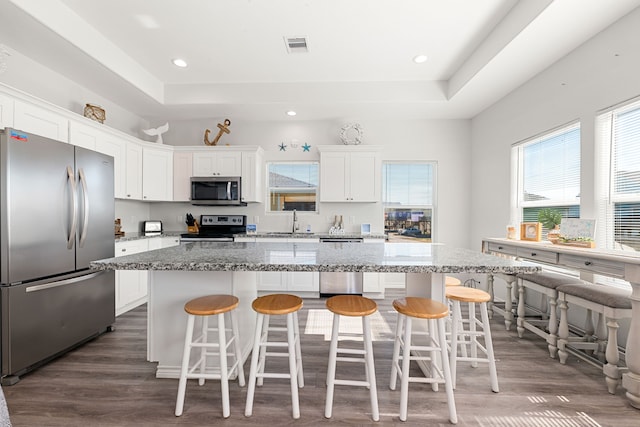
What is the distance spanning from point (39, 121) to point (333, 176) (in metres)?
3.26

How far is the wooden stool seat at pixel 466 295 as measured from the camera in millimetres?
1874

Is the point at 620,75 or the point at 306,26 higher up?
the point at 306,26

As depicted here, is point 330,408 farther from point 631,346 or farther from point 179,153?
point 179,153

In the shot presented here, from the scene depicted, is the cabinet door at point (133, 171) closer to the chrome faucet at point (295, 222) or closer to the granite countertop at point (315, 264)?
the chrome faucet at point (295, 222)

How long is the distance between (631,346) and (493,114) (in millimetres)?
3107

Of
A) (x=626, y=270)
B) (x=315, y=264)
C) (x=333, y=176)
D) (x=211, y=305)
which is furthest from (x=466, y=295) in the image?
(x=333, y=176)

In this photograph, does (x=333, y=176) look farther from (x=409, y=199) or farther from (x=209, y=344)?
(x=209, y=344)

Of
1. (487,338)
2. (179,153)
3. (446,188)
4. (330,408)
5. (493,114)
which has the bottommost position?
(330,408)

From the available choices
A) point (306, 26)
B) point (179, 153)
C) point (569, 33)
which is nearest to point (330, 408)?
point (306, 26)

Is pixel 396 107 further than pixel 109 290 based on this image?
Yes

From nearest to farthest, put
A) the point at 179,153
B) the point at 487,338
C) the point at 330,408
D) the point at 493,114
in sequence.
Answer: the point at 330,408 < the point at 487,338 < the point at 493,114 < the point at 179,153

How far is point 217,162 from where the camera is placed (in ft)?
13.8

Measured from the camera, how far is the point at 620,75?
221 cm

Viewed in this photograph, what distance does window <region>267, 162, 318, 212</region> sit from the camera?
15.1 ft
